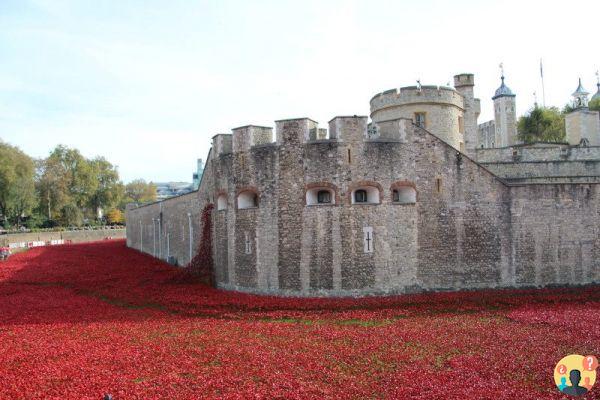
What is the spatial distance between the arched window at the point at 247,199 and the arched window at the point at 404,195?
5698 millimetres

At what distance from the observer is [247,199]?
1948cm

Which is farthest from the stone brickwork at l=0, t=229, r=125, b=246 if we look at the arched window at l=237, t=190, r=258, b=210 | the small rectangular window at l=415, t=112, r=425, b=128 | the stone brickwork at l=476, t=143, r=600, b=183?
the stone brickwork at l=476, t=143, r=600, b=183

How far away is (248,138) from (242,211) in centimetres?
297

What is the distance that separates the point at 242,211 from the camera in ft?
62.7

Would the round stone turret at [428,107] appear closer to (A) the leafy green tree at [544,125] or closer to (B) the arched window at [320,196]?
(B) the arched window at [320,196]

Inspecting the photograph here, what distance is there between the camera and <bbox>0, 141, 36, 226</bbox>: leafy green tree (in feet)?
182

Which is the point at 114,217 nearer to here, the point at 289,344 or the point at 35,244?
the point at 35,244

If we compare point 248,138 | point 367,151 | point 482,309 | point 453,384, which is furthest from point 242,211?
point 453,384

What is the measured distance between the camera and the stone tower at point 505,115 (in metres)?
40.6

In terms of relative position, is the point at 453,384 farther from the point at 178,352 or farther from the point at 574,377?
the point at 178,352

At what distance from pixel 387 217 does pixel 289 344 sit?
7360mm

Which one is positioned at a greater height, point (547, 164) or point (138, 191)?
point (138, 191)

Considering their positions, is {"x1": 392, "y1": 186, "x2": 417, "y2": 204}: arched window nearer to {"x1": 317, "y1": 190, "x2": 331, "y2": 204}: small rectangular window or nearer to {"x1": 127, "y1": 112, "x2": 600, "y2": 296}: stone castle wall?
{"x1": 127, "y1": 112, "x2": 600, "y2": 296}: stone castle wall

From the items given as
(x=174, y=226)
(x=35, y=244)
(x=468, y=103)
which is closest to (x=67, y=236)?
(x=35, y=244)
